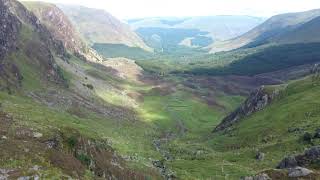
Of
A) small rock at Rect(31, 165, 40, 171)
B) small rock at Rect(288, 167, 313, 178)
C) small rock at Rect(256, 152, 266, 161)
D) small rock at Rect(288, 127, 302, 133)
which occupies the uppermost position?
small rock at Rect(288, 127, 302, 133)

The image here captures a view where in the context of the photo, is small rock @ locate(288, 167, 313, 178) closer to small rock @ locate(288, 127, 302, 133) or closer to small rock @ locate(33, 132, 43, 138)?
small rock @ locate(33, 132, 43, 138)

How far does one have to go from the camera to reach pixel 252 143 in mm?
150500

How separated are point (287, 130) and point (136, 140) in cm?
5196

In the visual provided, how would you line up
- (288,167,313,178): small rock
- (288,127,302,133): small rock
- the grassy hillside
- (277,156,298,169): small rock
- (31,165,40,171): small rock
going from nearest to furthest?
(31,165,40,171): small rock < (288,167,313,178): small rock < (277,156,298,169): small rock < the grassy hillside < (288,127,302,133): small rock

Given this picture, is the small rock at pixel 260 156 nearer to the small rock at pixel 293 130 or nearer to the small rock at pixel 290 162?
the small rock at pixel 293 130

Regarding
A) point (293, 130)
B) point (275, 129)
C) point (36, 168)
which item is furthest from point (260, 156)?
point (36, 168)

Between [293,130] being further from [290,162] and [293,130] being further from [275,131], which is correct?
[290,162]

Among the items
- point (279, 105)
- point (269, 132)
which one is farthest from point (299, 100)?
point (269, 132)

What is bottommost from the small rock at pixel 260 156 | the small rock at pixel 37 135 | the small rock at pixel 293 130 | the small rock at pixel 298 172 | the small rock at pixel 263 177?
the small rock at pixel 263 177

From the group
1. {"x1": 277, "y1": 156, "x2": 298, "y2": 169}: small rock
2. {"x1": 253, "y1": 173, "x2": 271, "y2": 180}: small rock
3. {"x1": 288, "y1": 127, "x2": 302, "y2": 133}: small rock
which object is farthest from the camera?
{"x1": 288, "y1": 127, "x2": 302, "y2": 133}: small rock

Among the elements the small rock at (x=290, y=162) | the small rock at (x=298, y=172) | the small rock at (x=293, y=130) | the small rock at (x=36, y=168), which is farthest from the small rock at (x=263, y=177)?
the small rock at (x=293, y=130)

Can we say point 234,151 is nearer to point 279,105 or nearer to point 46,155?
point 279,105

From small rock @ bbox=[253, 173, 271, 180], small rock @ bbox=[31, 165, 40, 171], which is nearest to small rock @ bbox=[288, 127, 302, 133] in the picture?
small rock @ bbox=[253, 173, 271, 180]

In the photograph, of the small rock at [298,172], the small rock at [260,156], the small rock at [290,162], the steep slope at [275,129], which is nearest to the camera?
the small rock at [298,172]
